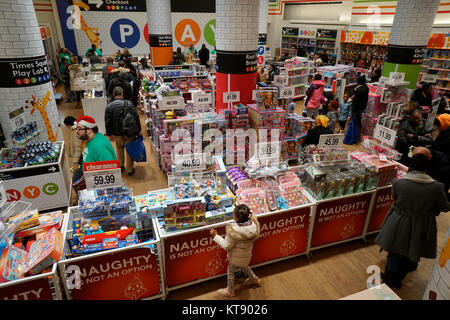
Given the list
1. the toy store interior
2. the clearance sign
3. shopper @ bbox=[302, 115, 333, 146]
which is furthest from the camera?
the clearance sign

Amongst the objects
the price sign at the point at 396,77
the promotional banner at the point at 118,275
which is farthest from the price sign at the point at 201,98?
the price sign at the point at 396,77

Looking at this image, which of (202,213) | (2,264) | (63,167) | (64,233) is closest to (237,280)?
(202,213)

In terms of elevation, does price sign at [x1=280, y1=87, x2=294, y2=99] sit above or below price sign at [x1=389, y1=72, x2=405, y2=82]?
below

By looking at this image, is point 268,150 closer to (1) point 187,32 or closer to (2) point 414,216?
(2) point 414,216

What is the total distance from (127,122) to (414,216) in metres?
4.94

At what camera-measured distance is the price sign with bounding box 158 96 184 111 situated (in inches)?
233

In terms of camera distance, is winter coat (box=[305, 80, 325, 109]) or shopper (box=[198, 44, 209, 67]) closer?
winter coat (box=[305, 80, 325, 109])

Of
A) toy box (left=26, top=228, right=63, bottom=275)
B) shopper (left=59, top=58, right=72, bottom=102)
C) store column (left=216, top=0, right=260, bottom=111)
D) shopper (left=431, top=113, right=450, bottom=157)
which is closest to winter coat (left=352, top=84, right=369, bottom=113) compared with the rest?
store column (left=216, top=0, right=260, bottom=111)

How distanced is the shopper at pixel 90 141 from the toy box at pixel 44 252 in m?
1.36

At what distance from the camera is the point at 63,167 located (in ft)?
16.9

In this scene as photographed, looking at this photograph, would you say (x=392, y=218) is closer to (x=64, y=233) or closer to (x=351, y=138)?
(x=64, y=233)

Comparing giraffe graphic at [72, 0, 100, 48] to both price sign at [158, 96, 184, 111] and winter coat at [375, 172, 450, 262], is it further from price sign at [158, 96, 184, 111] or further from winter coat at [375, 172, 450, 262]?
winter coat at [375, 172, 450, 262]

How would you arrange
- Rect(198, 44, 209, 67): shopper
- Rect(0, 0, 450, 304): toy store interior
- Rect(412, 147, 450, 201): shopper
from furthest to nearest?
Rect(198, 44, 209, 67): shopper < Rect(412, 147, 450, 201): shopper < Rect(0, 0, 450, 304): toy store interior

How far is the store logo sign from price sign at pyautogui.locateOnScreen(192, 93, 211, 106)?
13784 mm
